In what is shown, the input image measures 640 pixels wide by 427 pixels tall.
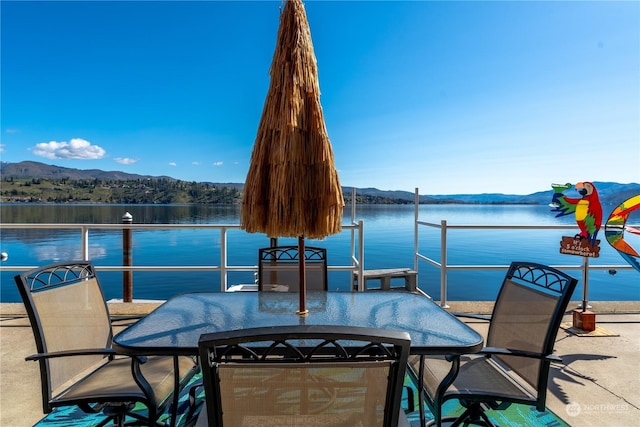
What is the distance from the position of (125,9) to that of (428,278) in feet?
51.5

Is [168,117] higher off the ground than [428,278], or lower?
higher

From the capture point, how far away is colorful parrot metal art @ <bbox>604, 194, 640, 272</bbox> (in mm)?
3221

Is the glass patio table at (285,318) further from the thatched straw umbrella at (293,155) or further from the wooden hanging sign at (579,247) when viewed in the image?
the wooden hanging sign at (579,247)

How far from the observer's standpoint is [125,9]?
36.9ft

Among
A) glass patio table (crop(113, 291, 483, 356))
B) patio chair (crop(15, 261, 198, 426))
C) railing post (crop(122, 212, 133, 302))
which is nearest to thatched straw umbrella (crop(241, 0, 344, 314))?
glass patio table (crop(113, 291, 483, 356))

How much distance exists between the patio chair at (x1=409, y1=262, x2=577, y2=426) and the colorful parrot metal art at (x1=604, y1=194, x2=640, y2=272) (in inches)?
89.9

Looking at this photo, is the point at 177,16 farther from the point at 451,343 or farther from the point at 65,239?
the point at 65,239

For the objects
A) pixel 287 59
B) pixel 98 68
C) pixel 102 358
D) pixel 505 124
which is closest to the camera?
pixel 287 59

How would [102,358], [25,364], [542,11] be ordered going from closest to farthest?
1. [102,358]
2. [25,364]
3. [542,11]

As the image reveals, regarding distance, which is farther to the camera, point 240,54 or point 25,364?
point 240,54

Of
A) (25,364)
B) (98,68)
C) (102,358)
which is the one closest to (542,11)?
(102,358)

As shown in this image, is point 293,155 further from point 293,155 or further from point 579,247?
point 579,247

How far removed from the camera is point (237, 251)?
20.5 metres

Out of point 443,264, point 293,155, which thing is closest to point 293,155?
point 293,155
